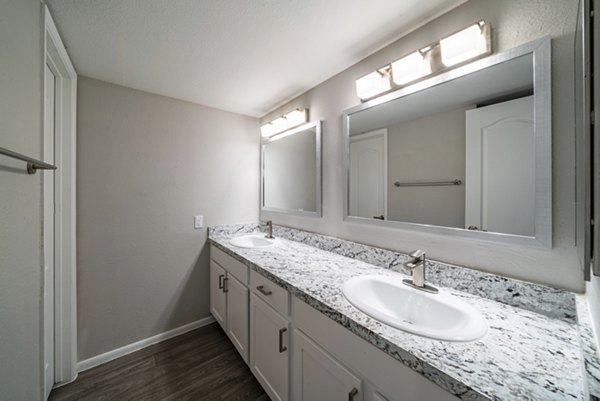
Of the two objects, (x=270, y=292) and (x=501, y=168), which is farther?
(x=270, y=292)

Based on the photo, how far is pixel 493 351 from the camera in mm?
614

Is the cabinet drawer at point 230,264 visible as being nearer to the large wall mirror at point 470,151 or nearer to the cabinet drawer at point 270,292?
the cabinet drawer at point 270,292

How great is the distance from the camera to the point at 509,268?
2.92ft

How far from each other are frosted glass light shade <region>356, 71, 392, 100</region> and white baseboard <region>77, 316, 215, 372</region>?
7.78 ft

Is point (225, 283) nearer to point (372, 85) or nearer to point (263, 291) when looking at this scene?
point (263, 291)

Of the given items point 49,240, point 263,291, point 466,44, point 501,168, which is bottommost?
point 263,291

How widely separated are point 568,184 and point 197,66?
201 cm

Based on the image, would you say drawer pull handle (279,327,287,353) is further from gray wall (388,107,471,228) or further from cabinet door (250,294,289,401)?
gray wall (388,107,471,228)

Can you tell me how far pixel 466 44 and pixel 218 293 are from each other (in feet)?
7.63

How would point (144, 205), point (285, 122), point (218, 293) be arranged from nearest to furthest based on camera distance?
point (144, 205), point (218, 293), point (285, 122)

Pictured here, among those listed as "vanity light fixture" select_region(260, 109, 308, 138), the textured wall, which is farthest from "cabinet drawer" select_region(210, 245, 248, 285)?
"vanity light fixture" select_region(260, 109, 308, 138)

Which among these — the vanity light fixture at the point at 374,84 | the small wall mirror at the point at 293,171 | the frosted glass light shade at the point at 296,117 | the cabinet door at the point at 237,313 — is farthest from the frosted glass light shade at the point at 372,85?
the cabinet door at the point at 237,313

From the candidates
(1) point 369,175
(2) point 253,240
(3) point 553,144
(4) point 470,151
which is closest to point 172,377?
(2) point 253,240

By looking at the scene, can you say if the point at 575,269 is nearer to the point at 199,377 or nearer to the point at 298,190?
the point at 298,190
